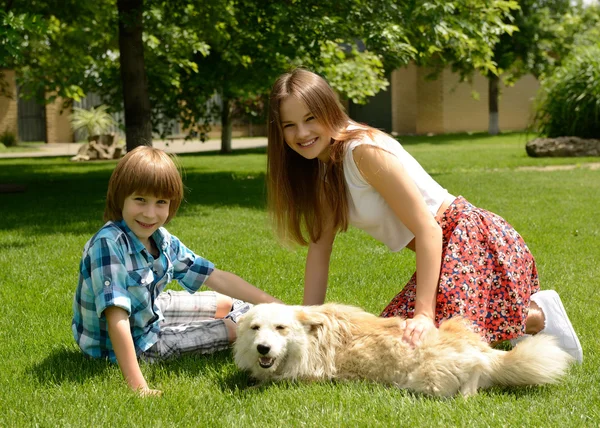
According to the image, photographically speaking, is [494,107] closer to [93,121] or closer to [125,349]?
[93,121]

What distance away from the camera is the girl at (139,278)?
11.2ft

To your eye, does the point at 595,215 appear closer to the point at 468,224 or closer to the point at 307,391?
the point at 468,224

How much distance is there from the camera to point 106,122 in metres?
27.5

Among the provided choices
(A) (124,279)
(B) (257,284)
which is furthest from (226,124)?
(A) (124,279)

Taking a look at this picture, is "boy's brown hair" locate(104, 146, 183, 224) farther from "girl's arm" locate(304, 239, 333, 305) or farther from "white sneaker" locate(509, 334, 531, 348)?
"white sneaker" locate(509, 334, 531, 348)

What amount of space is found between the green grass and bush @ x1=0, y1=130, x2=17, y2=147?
19704mm

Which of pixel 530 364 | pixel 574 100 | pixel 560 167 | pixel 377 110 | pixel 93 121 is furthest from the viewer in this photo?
pixel 377 110

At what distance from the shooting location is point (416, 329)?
10.4ft

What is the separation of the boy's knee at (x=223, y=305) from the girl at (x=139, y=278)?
0.96ft

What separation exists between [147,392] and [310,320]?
784 mm

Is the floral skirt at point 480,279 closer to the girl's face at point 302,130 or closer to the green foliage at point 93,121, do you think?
the girl's face at point 302,130

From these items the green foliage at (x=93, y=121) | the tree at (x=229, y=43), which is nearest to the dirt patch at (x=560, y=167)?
the tree at (x=229, y=43)

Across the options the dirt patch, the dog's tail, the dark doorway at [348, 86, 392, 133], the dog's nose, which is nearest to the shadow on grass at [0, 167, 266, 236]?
the dog's nose

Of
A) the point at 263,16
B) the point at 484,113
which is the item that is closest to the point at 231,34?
the point at 263,16
